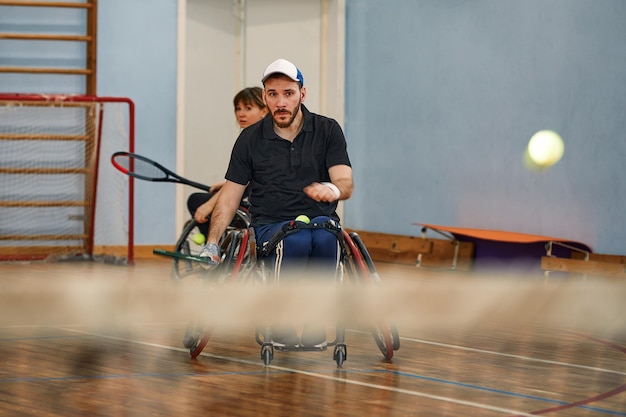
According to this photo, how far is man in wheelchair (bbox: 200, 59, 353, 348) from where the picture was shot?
10.4 feet

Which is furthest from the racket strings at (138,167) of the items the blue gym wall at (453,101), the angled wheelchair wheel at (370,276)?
the angled wheelchair wheel at (370,276)

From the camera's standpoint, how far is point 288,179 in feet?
10.8

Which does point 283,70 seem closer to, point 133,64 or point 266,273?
point 266,273

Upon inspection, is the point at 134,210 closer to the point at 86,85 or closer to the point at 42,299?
the point at 86,85

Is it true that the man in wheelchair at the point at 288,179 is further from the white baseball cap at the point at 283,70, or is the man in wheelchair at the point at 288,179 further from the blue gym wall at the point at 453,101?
the blue gym wall at the point at 453,101

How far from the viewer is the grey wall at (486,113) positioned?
5.69 metres

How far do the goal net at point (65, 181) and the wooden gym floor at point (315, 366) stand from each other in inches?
74.4

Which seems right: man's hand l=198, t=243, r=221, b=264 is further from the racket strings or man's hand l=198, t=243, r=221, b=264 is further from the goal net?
the goal net

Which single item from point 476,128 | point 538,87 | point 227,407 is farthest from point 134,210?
point 227,407

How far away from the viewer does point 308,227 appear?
312 centimetres

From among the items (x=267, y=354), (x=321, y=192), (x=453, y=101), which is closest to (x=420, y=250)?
(x=453, y=101)

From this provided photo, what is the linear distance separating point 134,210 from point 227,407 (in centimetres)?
527

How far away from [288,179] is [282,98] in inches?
10.3

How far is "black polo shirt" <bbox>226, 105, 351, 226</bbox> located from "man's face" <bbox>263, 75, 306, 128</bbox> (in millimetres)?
68
